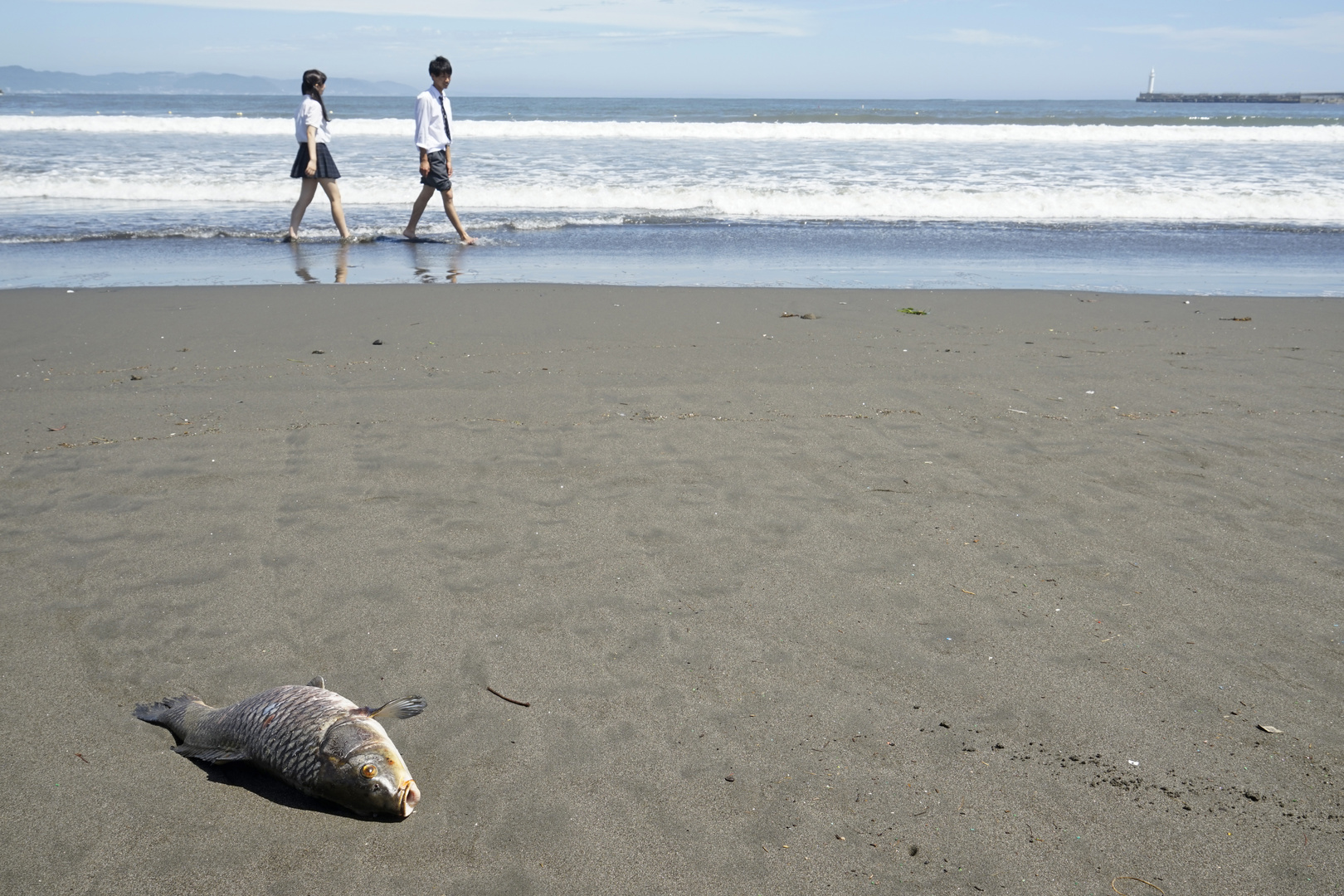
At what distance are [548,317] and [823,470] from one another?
3.22 metres

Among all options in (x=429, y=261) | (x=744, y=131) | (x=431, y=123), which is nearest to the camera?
(x=429, y=261)

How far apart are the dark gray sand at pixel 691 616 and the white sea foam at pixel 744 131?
21.6m

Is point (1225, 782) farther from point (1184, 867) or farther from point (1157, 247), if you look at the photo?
point (1157, 247)

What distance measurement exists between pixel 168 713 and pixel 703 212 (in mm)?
11705

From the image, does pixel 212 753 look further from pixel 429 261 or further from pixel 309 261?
pixel 309 261

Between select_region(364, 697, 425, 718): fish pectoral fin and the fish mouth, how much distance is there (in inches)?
9.2

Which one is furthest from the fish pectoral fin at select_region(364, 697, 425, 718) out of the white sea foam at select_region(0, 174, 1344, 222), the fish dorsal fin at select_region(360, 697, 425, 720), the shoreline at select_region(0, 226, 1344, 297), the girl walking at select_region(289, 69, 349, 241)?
the white sea foam at select_region(0, 174, 1344, 222)

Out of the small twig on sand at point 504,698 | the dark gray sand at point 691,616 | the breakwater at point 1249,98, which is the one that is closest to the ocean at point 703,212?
the dark gray sand at point 691,616

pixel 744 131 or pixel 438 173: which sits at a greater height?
pixel 744 131

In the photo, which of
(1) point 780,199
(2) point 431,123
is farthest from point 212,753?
(1) point 780,199

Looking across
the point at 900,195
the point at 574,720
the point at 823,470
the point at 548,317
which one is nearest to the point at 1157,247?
the point at 900,195

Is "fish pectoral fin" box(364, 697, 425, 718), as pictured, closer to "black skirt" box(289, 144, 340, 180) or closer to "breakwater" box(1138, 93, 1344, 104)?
"black skirt" box(289, 144, 340, 180)

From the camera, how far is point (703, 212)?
1313cm

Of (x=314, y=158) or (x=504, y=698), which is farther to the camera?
(x=314, y=158)
